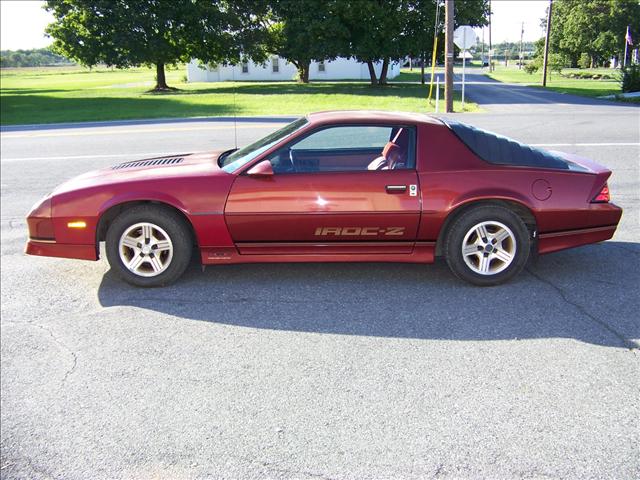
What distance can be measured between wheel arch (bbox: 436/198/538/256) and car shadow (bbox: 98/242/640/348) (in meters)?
0.42

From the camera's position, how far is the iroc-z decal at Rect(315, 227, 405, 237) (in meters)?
4.65

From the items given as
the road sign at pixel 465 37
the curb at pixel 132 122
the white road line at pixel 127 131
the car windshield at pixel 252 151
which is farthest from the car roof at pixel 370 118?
the road sign at pixel 465 37

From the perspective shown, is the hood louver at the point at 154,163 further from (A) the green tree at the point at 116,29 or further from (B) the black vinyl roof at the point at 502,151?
(A) the green tree at the point at 116,29

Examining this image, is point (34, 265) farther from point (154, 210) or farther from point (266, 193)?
point (266, 193)

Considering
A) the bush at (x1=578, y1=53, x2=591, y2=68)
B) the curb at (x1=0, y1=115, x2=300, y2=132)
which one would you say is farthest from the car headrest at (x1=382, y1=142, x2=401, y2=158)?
the bush at (x1=578, y1=53, x2=591, y2=68)

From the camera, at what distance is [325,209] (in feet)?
15.1

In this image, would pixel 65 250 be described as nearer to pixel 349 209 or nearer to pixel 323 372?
pixel 349 209

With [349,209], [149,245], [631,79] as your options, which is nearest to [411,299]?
[349,209]

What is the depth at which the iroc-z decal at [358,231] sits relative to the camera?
465 centimetres

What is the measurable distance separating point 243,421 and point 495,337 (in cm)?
175

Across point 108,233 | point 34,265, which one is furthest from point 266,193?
point 34,265

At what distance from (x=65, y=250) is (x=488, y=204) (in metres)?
3.34

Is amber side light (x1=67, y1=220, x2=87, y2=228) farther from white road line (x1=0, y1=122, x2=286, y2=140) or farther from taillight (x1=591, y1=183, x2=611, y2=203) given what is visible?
white road line (x1=0, y1=122, x2=286, y2=140)

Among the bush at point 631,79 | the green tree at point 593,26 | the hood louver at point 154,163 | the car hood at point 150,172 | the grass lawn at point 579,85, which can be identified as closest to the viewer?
the car hood at point 150,172
